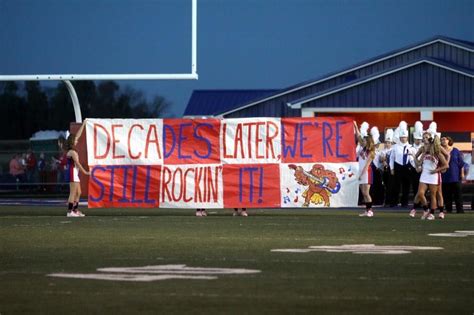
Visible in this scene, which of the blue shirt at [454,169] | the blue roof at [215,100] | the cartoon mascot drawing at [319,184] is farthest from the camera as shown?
the blue roof at [215,100]

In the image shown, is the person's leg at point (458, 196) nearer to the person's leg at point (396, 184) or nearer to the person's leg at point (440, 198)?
the person's leg at point (440, 198)

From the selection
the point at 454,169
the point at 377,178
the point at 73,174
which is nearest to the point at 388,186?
the point at 377,178

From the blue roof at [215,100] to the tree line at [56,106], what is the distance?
2698 millimetres

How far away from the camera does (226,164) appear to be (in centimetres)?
2431

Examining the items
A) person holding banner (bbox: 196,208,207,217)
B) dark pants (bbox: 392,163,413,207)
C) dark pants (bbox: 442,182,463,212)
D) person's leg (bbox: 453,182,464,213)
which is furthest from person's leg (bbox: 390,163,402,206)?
person holding banner (bbox: 196,208,207,217)

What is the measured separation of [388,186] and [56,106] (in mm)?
43086

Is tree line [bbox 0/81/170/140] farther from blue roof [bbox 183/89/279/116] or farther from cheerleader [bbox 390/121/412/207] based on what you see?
cheerleader [bbox 390/121/412/207]

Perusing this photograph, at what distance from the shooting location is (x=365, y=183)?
23797 millimetres

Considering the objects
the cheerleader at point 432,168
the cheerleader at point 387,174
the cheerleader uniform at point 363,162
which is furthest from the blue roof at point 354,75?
the cheerleader at point 432,168

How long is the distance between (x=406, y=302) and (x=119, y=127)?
1544cm

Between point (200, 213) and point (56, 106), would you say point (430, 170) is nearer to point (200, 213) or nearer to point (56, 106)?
point (200, 213)

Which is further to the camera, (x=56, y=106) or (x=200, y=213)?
(x=56, y=106)

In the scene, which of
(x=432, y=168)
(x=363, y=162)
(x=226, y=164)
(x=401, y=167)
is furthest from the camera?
(x=401, y=167)

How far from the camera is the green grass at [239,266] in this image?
9516 millimetres
